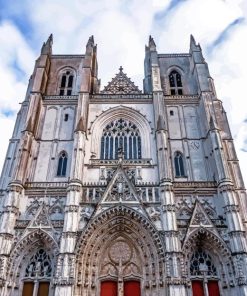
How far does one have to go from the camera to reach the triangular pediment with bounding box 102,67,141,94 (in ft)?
98.3

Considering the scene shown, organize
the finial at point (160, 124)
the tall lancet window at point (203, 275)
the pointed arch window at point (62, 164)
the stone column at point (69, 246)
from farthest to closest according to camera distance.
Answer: the finial at point (160, 124), the pointed arch window at point (62, 164), the tall lancet window at point (203, 275), the stone column at point (69, 246)

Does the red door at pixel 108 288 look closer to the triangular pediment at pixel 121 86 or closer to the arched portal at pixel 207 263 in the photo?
the arched portal at pixel 207 263

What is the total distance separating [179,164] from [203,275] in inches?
341

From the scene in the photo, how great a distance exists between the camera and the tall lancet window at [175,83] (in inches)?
1202

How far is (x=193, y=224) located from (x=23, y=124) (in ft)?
54.1

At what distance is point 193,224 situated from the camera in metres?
20.4

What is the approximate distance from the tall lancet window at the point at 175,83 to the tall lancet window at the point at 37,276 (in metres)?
19.2

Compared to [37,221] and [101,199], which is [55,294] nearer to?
[37,221]

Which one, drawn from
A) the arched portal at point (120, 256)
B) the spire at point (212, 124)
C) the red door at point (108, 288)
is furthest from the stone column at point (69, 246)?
the spire at point (212, 124)

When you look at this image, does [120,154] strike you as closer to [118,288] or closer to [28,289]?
[118,288]

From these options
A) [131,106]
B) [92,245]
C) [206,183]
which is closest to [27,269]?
[92,245]

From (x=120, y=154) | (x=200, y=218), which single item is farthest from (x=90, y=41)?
(x=200, y=218)

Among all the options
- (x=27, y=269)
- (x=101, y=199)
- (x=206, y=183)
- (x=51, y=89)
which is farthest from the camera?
(x=51, y=89)

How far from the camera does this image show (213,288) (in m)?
19.0
